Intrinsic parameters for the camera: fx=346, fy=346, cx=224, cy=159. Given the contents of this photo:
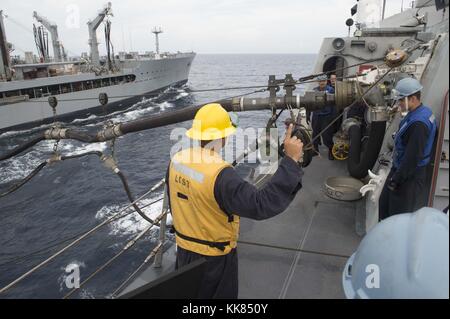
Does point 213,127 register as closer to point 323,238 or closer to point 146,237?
point 323,238

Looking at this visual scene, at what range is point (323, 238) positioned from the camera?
4.49 m

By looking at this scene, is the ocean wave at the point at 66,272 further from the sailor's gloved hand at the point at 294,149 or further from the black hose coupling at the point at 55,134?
the sailor's gloved hand at the point at 294,149

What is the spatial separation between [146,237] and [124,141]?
1545 cm

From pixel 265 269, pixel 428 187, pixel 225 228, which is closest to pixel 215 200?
pixel 225 228

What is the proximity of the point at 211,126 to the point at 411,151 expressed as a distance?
2372mm

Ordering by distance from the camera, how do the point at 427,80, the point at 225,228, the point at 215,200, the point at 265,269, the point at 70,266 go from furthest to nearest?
the point at 70,266, the point at 427,80, the point at 265,269, the point at 225,228, the point at 215,200

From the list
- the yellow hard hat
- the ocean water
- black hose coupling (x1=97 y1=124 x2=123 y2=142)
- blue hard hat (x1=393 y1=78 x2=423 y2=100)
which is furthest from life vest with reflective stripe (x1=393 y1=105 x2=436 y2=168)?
the ocean water

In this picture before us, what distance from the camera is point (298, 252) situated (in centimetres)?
425

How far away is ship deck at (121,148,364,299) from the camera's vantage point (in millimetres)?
3641

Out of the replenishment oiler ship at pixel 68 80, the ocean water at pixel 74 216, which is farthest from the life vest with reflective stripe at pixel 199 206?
the replenishment oiler ship at pixel 68 80

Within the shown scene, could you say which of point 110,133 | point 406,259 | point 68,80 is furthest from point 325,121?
point 68,80

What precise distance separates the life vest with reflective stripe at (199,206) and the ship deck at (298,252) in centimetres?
123

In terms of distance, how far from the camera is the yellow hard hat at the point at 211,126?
2529 millimetres

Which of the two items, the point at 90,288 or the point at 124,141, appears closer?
the point at 90,288
